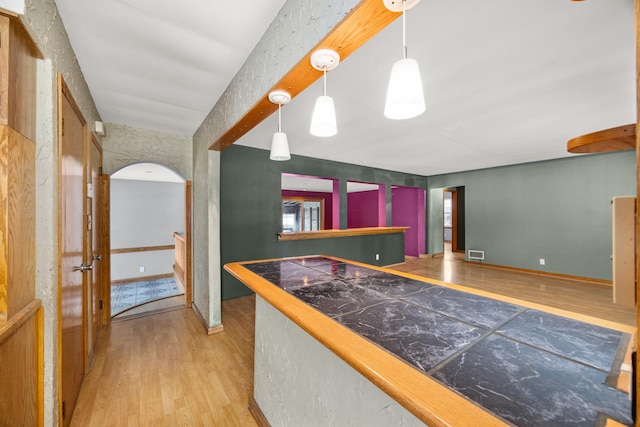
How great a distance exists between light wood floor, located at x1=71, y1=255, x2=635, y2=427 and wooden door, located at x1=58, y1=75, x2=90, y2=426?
22 cm

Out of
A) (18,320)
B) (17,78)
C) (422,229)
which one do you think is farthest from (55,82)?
(422,229)

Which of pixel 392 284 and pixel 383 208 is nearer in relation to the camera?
pixel 392 284

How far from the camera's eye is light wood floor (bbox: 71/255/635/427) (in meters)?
1.74

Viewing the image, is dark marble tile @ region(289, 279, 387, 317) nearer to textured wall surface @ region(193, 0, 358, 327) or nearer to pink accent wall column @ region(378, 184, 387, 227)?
textured wall surface @ region(193, 0, 358, 327)

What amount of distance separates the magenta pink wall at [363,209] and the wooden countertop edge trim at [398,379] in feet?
28.4

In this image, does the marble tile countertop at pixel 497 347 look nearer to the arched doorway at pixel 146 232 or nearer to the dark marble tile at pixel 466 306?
the dark marble tile at pixel 466 306

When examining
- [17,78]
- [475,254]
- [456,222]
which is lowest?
[475,254]

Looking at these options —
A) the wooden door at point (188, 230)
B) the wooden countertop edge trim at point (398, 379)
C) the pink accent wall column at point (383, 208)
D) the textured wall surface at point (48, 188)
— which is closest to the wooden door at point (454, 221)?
the pink accent wall column at point (383, 208)

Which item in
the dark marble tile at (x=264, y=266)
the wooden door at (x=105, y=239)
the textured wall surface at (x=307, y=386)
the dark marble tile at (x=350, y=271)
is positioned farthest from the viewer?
the wooden door at (x=105, y=239)

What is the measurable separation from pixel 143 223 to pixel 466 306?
21.5ft

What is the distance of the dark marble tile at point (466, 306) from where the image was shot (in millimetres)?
988

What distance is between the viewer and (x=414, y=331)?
89cm

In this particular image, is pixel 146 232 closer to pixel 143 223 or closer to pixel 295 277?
pixel 143 223

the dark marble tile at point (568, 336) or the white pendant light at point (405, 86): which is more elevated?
the white pendant light at point (405, 86)
